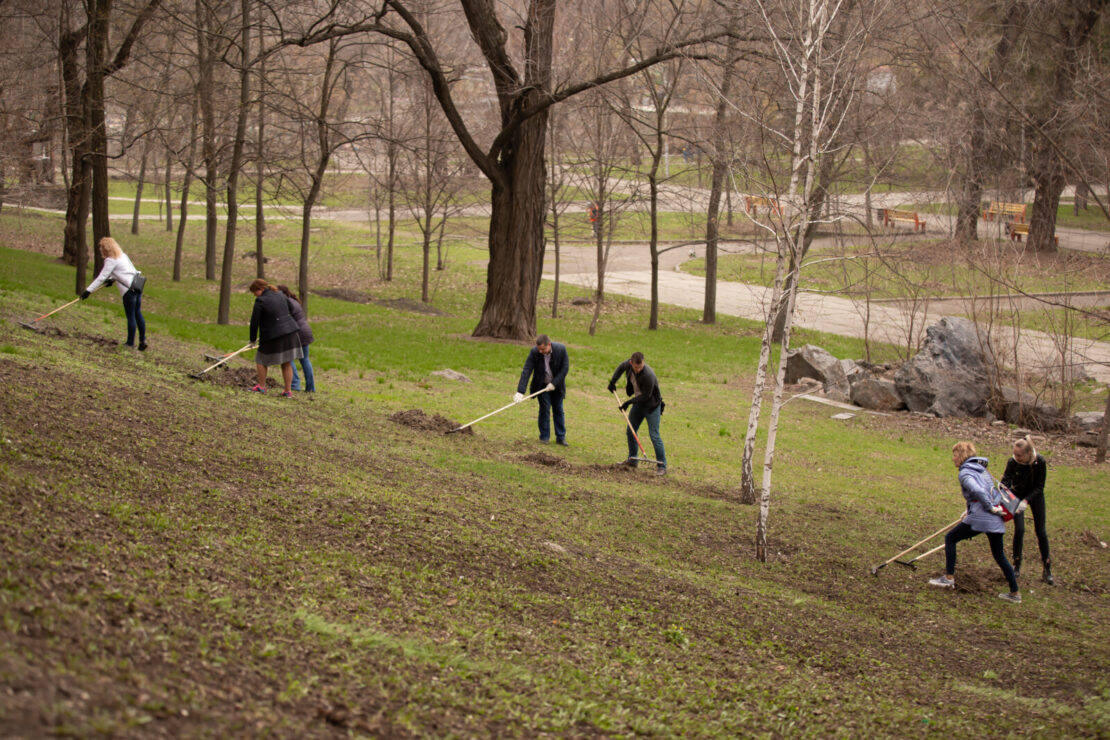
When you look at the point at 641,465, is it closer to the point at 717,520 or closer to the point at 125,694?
the point at 717,520

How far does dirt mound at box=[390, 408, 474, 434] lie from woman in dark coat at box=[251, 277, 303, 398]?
151cm

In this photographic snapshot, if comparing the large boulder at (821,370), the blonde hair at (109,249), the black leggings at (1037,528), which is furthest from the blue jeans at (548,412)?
the large boulder at (821,370)

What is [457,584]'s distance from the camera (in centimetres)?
600

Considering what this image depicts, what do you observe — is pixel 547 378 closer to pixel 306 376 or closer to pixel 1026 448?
pixel 306 376

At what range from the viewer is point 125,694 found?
3512mm

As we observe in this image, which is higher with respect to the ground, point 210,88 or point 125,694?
point 210,88

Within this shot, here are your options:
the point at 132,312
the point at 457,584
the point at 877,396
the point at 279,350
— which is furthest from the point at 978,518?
the point at 132,312

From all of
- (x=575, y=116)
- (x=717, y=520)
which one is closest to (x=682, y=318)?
(x=575, y=116)

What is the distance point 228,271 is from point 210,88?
12.2 feet

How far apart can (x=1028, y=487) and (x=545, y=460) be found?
5242mm

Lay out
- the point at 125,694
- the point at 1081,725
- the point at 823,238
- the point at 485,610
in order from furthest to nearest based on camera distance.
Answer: the point at 823,238 → the point at 485,610 → the point at 1081,725 → the point at 125,694

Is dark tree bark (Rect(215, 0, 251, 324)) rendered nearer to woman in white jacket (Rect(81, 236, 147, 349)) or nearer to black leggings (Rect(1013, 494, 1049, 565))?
woman in white jacket (Rect(81, 236, 147, 349))

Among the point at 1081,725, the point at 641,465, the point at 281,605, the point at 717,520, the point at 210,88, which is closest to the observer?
the point at 281,605

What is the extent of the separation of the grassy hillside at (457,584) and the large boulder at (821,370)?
5.36 meters
